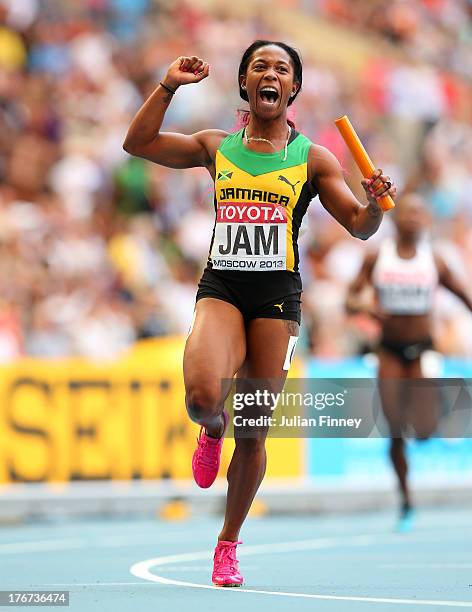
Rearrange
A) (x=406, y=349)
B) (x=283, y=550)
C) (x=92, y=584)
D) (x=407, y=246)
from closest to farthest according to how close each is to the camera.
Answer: (x=92, y=584), (x=283, y=550), (x=406, y=349), (x=407, y=246)

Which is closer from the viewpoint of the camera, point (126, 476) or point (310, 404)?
point (310, 404)

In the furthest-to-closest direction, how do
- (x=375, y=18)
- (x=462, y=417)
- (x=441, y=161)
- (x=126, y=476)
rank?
1. (x=375, y=18)
2. (x=441, y=161)
3. (x=126, y=476)
4. (x=462, y=417)

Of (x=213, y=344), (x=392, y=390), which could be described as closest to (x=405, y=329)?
(x=392, y=390)

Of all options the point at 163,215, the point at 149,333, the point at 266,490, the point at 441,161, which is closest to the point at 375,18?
the point at 441,161

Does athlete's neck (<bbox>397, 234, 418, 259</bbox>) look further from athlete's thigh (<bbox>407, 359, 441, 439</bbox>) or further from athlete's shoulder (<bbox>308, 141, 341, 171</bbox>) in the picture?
athlete's shoulder (<bbox>308, 141, 341, 171</bbox>)

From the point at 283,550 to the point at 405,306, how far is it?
3170 millimetres

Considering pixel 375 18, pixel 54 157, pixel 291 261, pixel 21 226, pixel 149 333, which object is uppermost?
pixel 375 18

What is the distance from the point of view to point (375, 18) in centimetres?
2422

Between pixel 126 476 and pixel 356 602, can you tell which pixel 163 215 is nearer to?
pixel 126 476

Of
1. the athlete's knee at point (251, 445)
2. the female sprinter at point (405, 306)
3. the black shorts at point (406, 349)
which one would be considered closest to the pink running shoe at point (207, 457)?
the athlete's knee at point (251, 445)

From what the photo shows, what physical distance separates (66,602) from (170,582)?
4.04ft

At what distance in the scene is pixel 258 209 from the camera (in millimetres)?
8008

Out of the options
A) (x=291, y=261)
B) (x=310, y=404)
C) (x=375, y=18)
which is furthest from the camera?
(x=375, y=18)

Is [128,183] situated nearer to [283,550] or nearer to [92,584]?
[283,550]
